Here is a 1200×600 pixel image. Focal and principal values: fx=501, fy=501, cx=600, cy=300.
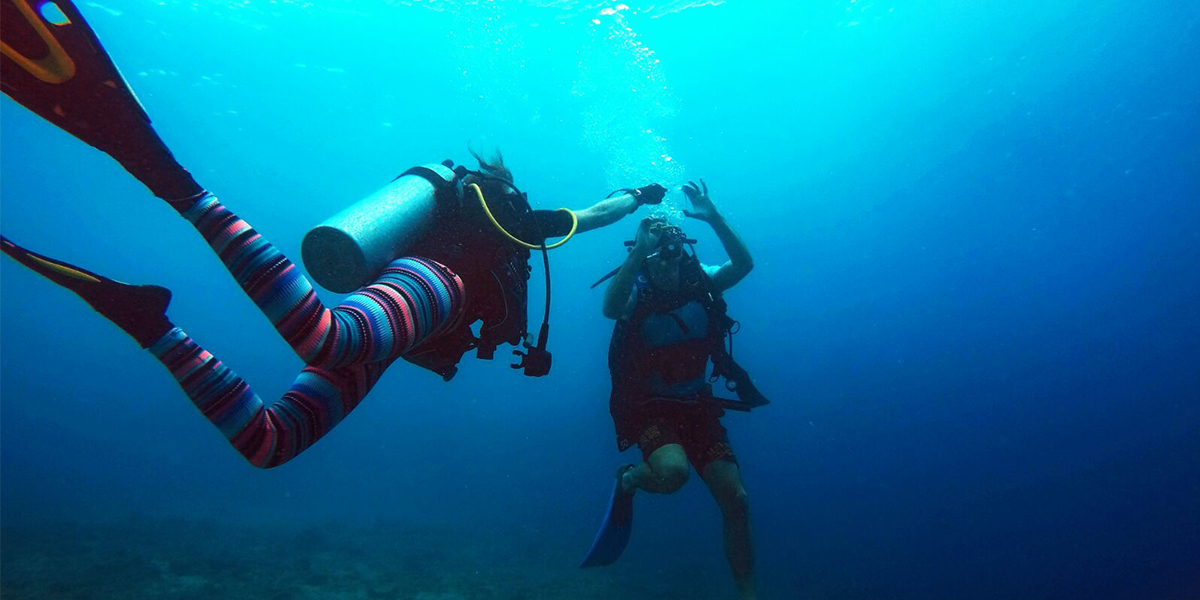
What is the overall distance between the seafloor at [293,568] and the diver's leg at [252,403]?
11.2 metres

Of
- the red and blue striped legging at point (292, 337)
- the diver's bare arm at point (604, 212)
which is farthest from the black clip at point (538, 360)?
the red and blue striped legging at point (292, 337)

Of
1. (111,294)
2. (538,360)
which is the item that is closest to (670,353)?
(538,360)

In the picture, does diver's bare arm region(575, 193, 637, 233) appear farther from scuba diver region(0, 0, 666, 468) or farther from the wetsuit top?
the wetsuit top

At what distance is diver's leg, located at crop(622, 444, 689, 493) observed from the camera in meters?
4.78

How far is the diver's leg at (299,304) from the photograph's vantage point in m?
1.78

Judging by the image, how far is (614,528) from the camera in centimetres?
612

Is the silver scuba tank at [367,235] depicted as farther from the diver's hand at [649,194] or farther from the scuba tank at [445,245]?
the diver's hand at [649,194]

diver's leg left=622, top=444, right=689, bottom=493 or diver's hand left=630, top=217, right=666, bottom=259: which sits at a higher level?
diver's hand left=630, top=217, right=666, bottom=259

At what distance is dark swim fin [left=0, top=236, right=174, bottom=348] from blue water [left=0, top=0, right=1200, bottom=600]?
12100 millimetres

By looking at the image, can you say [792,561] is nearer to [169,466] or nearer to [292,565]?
[292,565]

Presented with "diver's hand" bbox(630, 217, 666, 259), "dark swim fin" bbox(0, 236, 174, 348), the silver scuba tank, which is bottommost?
"dark swim fin" bbox(0, 236, 174, 348)

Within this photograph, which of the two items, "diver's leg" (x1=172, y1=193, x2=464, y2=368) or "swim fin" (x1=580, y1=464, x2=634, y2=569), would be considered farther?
"swim fin" (x1=580, y1=464, x2=634, y2=569)

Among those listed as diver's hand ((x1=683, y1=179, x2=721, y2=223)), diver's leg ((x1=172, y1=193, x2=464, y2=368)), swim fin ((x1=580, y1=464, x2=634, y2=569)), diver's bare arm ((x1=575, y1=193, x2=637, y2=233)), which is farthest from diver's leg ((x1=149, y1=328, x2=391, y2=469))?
diver's hand ((x1=683, y1=179, x2=721, y2=223))

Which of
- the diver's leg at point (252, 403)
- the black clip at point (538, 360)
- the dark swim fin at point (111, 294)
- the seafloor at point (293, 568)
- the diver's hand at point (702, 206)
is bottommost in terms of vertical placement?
the seafloor at point (293, 568)
